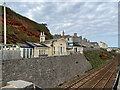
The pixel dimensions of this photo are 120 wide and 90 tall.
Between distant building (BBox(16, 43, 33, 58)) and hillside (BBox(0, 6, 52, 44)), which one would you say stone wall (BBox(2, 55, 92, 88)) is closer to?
distant building (BBox(16, 43, 33, 58))

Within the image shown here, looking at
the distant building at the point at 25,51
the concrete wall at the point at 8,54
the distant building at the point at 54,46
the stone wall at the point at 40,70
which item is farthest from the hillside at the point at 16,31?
the concrete wall at the point at 8,54

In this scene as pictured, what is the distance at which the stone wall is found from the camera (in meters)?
9.62

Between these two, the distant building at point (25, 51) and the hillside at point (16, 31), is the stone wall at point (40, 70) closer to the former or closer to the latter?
the distant building at point (25, 51)

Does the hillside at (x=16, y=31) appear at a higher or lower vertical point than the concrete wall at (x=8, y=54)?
higher

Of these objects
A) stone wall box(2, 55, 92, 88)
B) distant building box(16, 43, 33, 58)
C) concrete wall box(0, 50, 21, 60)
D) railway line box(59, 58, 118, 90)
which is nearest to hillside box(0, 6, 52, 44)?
distant building box(16, 43, 33, 58)

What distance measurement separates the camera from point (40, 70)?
1309 cm

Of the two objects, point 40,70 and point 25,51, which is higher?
point 25,51

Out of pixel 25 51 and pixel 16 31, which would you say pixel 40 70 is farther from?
pixel 16 31

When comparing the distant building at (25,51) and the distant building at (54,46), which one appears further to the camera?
the distant building at (54,46)

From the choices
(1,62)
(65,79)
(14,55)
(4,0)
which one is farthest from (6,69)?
(65,79)

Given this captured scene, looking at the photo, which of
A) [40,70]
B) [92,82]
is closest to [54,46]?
[40,70]

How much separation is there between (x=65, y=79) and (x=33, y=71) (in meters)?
7.73

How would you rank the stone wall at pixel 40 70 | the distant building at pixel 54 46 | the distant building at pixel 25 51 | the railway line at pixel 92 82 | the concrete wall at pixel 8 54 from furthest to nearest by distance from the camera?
the distant building at pixel 54 46
the railway line at pixel 92 82
the distant building at pixel 25 51
the stone wall at pixel 40 70
the concrete wall at pixel 8 54

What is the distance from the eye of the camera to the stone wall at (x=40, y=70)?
9.62 m
